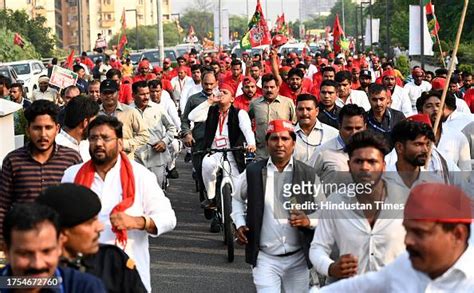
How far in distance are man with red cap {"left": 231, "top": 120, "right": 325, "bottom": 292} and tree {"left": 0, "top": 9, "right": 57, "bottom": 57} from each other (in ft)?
200

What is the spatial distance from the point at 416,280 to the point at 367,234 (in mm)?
1813

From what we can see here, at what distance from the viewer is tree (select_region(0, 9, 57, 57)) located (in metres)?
69.1

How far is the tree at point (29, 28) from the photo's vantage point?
69125 millimetres

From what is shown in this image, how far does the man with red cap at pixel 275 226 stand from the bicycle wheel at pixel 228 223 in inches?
151

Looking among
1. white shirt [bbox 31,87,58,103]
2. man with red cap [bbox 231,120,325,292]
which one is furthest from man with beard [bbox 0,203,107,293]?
white shirt [bbox 31,87,58,103]

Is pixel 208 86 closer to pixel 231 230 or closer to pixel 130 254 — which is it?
pixel 231 230

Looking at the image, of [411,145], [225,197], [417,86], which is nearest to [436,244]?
[411,145]

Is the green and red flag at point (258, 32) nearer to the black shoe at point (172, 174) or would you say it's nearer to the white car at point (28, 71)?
the black shoe at point (172, 174)

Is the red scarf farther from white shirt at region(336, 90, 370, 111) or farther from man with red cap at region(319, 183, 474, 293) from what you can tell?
→ white shirt at region(336, 90, 370, 111)

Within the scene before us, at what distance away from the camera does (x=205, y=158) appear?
13008mm

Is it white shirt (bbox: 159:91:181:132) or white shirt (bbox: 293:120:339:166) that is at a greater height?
white shirt (bbox: 293:120:339:166)

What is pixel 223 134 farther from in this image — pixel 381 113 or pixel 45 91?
pixel 45 91

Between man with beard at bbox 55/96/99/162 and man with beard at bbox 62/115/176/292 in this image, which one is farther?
man with beard at bbox 55/96/99/162

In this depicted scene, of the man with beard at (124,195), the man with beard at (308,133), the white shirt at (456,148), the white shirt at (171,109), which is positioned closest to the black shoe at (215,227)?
the white shirt at (171,109)
